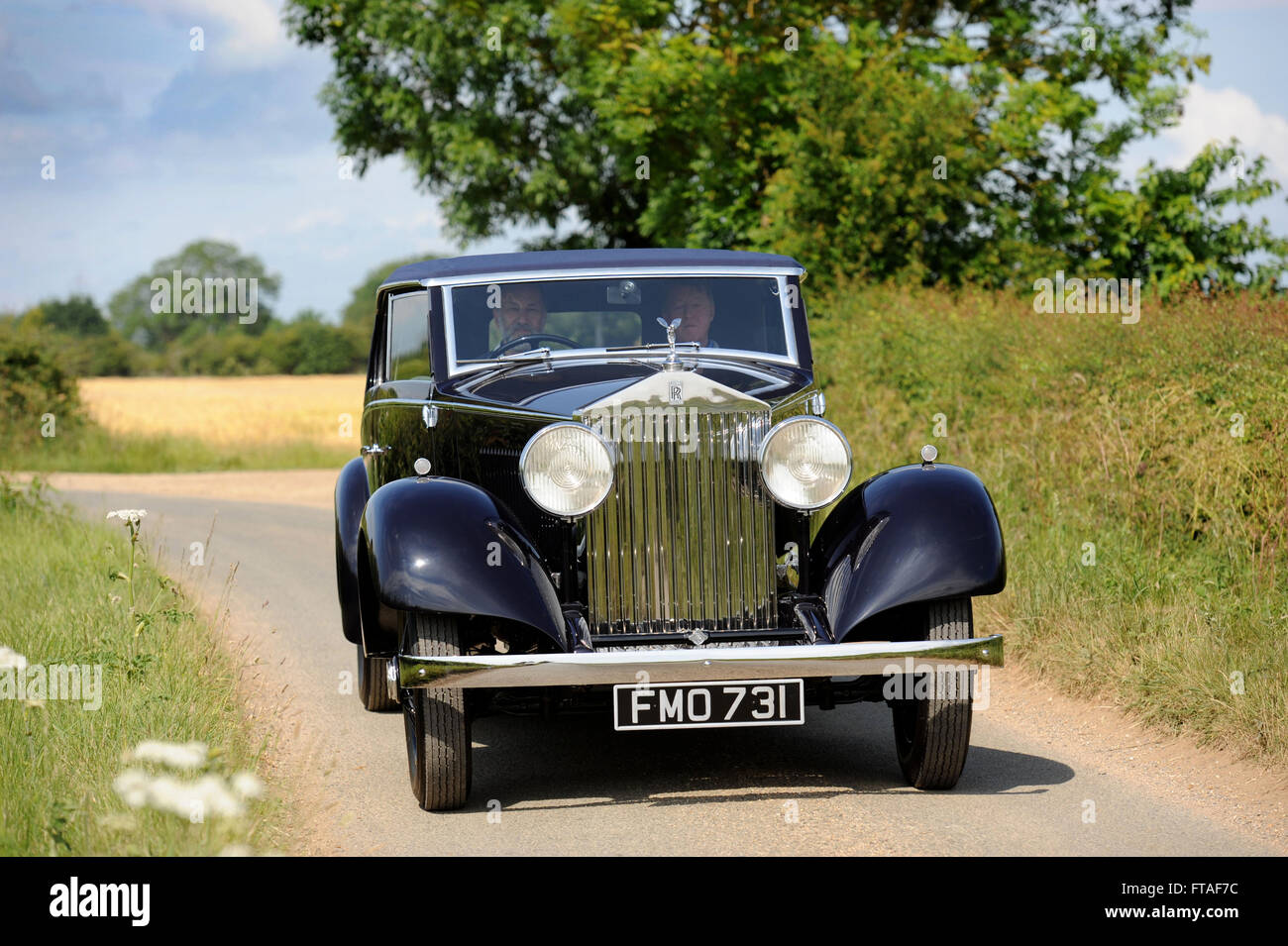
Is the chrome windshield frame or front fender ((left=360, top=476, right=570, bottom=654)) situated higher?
the chrome windshield frame

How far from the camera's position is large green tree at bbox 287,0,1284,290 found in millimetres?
15633

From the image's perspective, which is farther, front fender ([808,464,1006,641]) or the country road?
front fender ([808,464,1006,641])

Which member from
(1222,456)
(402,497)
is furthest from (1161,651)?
(402,497)

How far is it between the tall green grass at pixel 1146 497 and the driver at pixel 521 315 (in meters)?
3.07

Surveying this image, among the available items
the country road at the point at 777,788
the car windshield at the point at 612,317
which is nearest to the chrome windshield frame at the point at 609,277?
the car windshield at the point at 612,317

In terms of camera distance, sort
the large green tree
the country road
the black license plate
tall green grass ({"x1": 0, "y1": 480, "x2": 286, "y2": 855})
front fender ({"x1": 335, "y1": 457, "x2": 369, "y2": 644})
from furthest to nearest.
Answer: the large green tree, front fender ({"x1": 335, "y1": 457, "x2": 369, "y2": 644}), the black license plate, the country road, tall green grass ({"x1": 0, "y1": 480, "x2": 286, "y2": 855})

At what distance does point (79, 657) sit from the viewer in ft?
20.1

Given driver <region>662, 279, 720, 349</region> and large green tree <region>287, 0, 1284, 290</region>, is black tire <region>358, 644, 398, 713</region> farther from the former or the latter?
large green tree <region>287, 0, 1284, 290</region>

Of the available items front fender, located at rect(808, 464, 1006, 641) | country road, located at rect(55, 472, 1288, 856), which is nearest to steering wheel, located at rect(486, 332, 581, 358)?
front fender, located at rect(808, 464, 1006, 641)

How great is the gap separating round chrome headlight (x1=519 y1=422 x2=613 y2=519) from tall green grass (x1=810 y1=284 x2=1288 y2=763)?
2705 mm

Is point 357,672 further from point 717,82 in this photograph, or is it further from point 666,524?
point 717,82

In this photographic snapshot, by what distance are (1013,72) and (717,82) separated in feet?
14.9

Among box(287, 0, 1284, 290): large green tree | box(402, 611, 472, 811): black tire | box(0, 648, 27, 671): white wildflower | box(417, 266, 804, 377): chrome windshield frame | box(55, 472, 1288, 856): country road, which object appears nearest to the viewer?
box(0, 648, 27, 671): white wildflower

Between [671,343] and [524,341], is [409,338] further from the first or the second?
[671,343]
